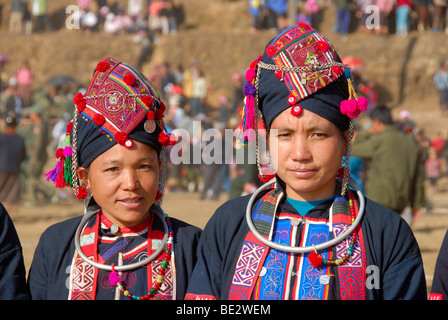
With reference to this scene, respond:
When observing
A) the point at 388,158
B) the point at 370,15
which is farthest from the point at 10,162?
the point at 370,15

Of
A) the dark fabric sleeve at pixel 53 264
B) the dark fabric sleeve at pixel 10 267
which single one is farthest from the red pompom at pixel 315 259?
the dark fabric sleeve at pixel 10 267

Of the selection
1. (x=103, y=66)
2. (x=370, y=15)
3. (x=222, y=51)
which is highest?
(x=370, y=15)

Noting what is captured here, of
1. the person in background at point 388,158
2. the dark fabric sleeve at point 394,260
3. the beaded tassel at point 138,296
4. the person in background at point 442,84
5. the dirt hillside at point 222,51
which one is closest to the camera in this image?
the dark fabric sleeve at point 394,260

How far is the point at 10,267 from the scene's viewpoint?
3553 millimetres

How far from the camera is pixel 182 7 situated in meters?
32.5

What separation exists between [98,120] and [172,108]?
17956mm

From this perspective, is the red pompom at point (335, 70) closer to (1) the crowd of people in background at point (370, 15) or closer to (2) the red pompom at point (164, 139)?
(2) the red pompom at point (164, 139)

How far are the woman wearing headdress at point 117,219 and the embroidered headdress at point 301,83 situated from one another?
58 centimetres

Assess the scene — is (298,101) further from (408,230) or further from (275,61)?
(408,230)

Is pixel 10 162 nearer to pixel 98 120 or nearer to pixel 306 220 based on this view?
pixel 98 120

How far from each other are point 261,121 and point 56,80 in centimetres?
2253

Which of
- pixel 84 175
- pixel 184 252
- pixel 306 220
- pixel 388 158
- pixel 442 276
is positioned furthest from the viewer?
pixel 388 158

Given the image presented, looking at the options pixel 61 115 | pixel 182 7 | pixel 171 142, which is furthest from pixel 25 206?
pixel 182 7

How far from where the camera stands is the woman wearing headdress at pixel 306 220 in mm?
3277
